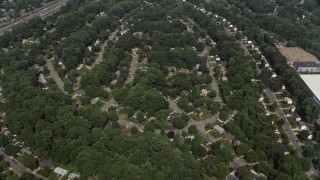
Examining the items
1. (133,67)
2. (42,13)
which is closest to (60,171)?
(133,67)

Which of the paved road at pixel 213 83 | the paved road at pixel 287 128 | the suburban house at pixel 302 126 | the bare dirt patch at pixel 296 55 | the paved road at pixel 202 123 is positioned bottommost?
the bare dirt patch at pixel 296 55

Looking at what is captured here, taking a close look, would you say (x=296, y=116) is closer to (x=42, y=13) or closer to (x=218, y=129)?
(x=218, y=129)

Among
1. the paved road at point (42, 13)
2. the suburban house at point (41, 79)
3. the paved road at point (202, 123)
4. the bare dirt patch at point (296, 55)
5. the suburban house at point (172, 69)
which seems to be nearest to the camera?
the paved road at point (202, 123)

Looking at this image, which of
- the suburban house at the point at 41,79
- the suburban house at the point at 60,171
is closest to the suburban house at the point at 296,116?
the suburban house at the point at 60,171

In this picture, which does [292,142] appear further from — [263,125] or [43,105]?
[43,105]

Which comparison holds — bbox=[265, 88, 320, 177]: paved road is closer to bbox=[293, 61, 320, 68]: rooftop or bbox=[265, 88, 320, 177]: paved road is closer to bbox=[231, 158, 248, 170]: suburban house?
bbox=[231, 158, 248, 170]: suburban house

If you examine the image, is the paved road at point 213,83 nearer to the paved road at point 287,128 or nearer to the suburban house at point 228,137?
the paved road at point 287,128

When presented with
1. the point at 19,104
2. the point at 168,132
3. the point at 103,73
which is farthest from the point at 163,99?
the point at 19,104

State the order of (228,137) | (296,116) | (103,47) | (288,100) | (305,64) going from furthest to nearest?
1. (103,47)
2. (305,64)
3. (288,100)
4. (296,116)
5. (228,137)
